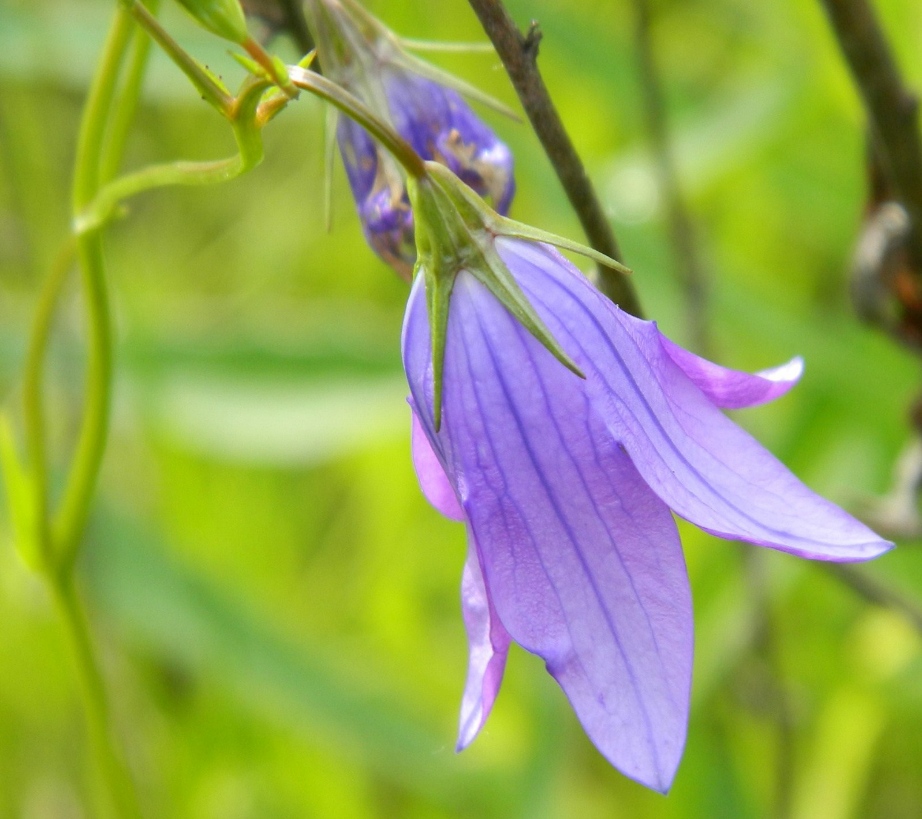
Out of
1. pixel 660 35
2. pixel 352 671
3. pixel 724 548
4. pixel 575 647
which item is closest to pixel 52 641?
pixel 352 671

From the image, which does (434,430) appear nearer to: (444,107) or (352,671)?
(444,107)

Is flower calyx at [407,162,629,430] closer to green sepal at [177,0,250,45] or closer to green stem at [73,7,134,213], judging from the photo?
green sepal at [177,0,250,45]

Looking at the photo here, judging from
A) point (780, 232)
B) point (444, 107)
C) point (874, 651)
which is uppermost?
point (444, 107)

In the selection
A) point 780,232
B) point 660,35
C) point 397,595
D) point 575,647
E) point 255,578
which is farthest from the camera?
point 660,35

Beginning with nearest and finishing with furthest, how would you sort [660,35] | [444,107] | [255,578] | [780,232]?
[444,107], [255,578], [780,232], [660,35]

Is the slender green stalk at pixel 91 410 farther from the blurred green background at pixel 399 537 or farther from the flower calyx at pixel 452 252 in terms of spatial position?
the blurred green background at pixel 399 537

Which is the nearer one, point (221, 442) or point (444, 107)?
point (444, 107)

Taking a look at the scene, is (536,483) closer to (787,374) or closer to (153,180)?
(787,374)

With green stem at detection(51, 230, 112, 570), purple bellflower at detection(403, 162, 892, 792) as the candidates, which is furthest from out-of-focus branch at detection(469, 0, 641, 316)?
green stem at detection(51, 230, 112, 570)
